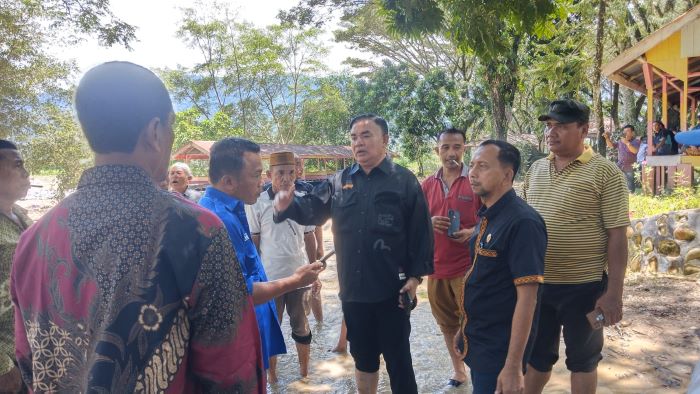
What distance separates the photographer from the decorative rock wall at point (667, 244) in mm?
6066

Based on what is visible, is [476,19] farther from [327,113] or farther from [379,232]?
[327,113]

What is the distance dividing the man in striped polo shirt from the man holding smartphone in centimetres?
95

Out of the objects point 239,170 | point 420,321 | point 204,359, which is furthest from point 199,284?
point 420,321

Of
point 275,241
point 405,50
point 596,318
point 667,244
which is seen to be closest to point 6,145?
point 275,241

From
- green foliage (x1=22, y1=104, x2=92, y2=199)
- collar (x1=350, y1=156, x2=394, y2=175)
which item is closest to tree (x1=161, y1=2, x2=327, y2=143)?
green foliage (x1=22, y1=104, x2=92, y2=199)

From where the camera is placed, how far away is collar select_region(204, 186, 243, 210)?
245cm

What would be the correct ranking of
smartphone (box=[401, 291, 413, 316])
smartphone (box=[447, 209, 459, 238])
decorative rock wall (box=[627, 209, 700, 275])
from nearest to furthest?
smartphone (box=[401, 291, 413, 316]) < smartphone (box=[447, 209, 459, 238]) < decorative rock wall (box=[627, 209, 700, 275])

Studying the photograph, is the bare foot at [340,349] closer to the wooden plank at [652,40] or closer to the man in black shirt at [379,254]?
the man in black shirt at [379,254]

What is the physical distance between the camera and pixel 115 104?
122 cm

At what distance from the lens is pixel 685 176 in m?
8.47

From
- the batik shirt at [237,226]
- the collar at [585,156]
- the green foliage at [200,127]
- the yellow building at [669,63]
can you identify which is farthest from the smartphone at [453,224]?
the green foliage at [200,127]

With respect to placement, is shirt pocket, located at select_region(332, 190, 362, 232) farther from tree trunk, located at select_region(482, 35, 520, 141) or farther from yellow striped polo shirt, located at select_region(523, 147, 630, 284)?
Answer: tree trunk, located at select_region(482, 35, 520, 141)

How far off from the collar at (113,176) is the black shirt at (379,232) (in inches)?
74.0

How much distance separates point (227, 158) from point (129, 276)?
135 cm
